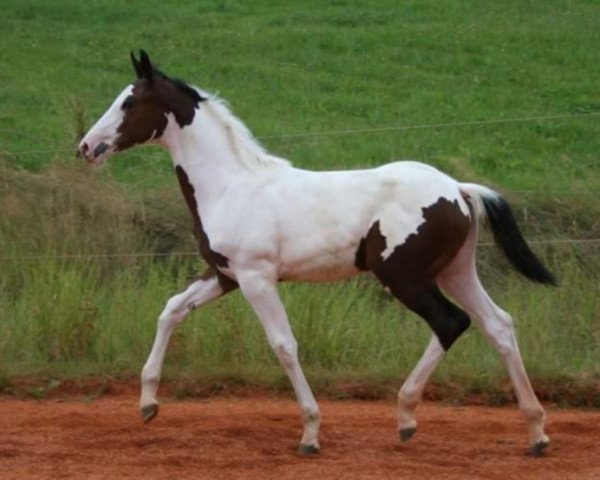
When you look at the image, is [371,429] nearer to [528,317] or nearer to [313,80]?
[528,317]

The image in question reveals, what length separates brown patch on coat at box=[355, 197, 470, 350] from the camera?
8102 millimetres

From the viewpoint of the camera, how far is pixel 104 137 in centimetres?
864

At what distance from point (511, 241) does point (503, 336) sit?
55 centimetres

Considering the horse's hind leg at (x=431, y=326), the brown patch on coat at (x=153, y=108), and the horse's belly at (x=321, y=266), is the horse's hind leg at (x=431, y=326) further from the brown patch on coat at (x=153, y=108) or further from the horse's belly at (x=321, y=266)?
the brown patch on coat at (x=153, y=108)

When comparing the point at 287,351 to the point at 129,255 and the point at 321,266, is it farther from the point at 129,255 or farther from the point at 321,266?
the point at 129,255

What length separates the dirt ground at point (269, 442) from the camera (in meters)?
7.81

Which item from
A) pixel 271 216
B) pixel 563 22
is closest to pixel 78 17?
pixel 563 22

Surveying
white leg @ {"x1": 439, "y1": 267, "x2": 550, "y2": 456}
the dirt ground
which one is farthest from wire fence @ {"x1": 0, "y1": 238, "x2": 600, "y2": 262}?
white leg @ {"x1": 439, "y1": 267, "x2": 550, "y2": 456}

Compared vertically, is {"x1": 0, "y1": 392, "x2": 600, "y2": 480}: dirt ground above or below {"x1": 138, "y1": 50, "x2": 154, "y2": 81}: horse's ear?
below

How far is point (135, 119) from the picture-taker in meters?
8.63

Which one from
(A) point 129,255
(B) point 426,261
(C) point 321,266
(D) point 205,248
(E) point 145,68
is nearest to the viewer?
(B) point 426,261

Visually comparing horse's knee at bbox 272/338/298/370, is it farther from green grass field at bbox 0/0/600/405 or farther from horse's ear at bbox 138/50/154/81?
green grass field at bbox 0/0/600/405

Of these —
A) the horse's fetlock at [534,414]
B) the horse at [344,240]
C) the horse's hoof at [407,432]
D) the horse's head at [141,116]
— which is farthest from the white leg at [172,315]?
the horse's fetlock at [534,414]

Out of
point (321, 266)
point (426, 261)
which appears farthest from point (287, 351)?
point (426, 261)
